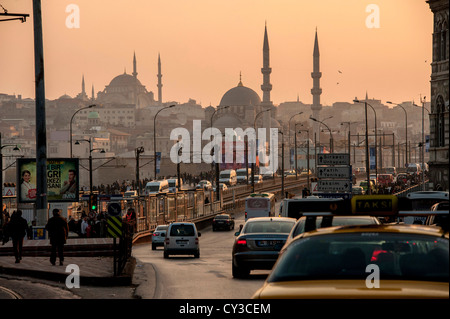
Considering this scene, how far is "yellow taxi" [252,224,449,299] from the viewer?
641cm

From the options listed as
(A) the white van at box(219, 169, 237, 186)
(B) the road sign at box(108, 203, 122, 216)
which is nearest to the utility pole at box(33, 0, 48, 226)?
(B) the road sign at box(108, 203, 122, 216)

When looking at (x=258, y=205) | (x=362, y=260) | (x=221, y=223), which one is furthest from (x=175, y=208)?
(x=362, y=260)

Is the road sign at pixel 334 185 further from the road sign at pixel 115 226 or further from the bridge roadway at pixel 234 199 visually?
the road sign at pixel 115 226

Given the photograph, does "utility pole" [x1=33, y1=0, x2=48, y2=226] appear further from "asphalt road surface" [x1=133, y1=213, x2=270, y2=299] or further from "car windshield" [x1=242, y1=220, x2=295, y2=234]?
"car windshield" [x1=242, y1=220, x2=295, y2=234]

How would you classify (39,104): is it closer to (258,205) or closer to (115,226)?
(115,226)

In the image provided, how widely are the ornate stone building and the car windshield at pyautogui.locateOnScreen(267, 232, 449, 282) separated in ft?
169

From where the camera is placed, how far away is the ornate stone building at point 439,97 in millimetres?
58562

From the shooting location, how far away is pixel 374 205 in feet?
26.2

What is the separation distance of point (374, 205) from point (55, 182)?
106 ft

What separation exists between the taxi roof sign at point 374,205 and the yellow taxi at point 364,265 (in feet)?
0.85

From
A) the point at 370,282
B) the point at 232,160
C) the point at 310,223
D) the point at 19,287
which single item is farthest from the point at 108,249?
the point at 232,160
